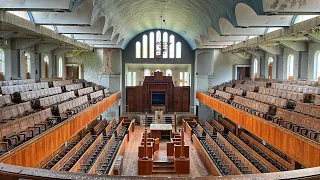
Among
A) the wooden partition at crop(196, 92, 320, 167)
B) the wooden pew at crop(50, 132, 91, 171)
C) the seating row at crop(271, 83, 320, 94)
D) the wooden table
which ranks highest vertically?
the seating row at crop(271, 83, 320, 94)

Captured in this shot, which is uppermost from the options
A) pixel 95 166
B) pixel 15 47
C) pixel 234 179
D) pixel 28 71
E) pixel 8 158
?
pixel 15 47

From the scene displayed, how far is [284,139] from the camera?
9.02m

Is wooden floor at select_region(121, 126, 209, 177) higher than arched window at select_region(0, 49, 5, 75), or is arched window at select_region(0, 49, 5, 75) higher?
arched window at select_region(0, 49, 5, 75)

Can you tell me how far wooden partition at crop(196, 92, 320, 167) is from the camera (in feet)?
24.1

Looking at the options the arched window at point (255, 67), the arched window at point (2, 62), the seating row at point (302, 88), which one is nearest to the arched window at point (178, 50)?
the arched window at point (255, 67)

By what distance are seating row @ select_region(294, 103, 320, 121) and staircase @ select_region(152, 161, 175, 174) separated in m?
6.22

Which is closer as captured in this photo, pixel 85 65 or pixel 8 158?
pixel 8 158

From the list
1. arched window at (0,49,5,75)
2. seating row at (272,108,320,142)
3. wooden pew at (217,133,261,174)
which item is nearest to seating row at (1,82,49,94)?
arched window at (0,49,5,75)

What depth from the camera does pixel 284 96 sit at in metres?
13.0

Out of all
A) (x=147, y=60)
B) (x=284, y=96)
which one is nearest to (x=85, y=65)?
(x=147, y=60)

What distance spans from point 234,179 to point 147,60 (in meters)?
25.8

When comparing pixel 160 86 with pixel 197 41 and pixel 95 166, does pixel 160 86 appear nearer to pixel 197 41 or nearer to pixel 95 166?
pixel 197 41

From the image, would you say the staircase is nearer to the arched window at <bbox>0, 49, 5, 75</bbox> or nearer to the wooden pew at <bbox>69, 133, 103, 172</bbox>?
the wooden pew at <bbox>69, 133, 103, 172</bbox>

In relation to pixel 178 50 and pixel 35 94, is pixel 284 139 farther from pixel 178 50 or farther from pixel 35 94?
Result: pixel 178 50
